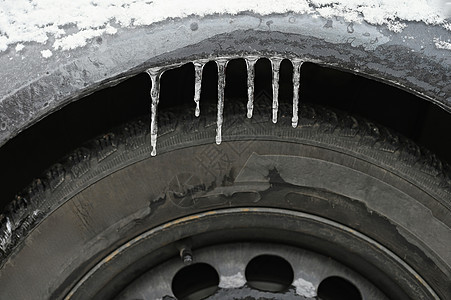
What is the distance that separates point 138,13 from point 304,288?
87 centimetres

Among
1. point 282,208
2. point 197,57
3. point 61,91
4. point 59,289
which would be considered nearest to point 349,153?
point 282,208

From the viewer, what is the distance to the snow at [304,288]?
5.34ft

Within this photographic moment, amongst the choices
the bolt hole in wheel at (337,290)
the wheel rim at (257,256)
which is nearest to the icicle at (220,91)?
the wheel rim at (257,256)

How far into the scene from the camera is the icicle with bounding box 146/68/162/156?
1259 millimetres

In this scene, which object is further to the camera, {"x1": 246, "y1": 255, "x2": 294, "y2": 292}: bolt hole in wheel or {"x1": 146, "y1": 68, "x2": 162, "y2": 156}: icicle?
{"x1": 246, "y1": 255, "x2": 294, "y2": 292}: bolt hole in wheel

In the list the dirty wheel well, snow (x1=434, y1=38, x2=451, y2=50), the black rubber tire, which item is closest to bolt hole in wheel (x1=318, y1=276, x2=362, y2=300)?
the black rubber tire

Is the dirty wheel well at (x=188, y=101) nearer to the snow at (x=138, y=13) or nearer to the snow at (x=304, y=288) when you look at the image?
the snow at (x=138, y=13)

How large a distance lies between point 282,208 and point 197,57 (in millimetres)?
521

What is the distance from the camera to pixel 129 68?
122cm

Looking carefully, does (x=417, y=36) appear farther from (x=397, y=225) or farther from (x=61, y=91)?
(x=61, y=91)

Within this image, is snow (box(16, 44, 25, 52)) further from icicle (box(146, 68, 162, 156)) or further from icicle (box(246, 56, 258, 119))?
icicle (box(246, 56, 258, 119))

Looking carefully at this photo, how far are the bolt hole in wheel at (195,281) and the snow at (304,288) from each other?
0.78ft

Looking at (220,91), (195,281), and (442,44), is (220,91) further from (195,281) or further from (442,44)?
(195,281)

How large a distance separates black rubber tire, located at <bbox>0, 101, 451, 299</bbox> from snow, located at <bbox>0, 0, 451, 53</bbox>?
31 cm
